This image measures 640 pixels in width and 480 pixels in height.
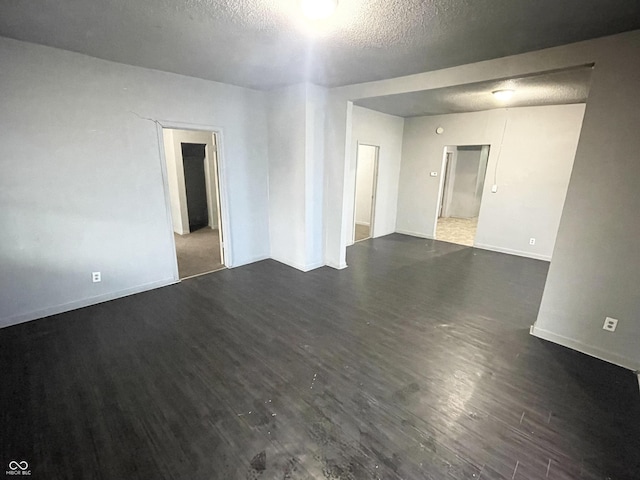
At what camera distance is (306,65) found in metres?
3.12

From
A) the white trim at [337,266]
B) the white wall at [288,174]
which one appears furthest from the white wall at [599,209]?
the white trim at [337,266]

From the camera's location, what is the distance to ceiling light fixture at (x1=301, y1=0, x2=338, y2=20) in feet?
5.88

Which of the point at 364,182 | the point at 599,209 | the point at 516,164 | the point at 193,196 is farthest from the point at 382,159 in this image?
the point at 193,196

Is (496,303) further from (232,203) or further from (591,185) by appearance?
(232,203)

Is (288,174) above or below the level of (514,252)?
above

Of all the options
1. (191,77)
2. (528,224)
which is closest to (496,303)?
A: (528,224)

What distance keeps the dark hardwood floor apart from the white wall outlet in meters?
0.31

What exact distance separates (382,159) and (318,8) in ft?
15.1

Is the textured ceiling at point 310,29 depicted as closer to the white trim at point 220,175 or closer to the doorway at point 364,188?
the white trim at point 220,175

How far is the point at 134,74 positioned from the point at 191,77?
25.4 inches

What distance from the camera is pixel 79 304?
3240mm

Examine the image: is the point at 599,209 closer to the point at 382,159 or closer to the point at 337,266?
the point at 337,266

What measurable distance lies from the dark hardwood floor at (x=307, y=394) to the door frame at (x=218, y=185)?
0.98 m
